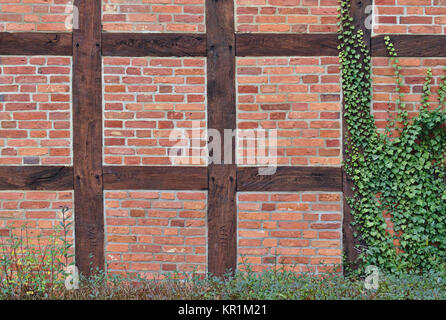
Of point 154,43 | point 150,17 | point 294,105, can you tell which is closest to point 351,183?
point 294,105

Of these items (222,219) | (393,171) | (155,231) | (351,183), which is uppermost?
(393,171)

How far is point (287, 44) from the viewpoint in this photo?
3809 mm

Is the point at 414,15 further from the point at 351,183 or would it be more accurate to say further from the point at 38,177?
the point at 38,177

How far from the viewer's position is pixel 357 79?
3771mm

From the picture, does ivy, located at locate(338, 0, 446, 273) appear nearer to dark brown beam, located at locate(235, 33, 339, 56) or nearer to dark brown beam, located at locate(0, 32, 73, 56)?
dark brown beam, located at locate(235, 33, 339, 56)

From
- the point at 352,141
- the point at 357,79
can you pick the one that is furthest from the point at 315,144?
the point at 357,79

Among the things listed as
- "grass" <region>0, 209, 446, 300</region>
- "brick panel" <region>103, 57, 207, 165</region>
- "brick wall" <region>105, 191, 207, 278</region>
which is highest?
"brick panel" <region>103, 57, 207, 165</region>

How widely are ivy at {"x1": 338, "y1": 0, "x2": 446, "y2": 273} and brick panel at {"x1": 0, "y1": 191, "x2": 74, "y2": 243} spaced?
2686 millimetres

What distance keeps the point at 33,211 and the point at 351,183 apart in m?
2.97

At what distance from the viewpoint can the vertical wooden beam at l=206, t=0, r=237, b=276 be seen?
3.81 metres

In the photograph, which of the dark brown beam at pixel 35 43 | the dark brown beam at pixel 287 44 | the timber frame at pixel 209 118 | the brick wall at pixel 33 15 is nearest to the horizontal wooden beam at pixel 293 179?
the timber frame at pixel 209 118

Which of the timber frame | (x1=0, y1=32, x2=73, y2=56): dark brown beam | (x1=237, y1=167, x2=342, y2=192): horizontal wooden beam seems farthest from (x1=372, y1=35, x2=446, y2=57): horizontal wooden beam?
(x1=0, y1=32, x2=73, y2=56): dark brown beam

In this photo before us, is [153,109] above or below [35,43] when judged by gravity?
below

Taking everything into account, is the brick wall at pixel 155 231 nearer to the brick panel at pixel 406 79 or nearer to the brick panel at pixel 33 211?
the brick panel at pixel 33 211
